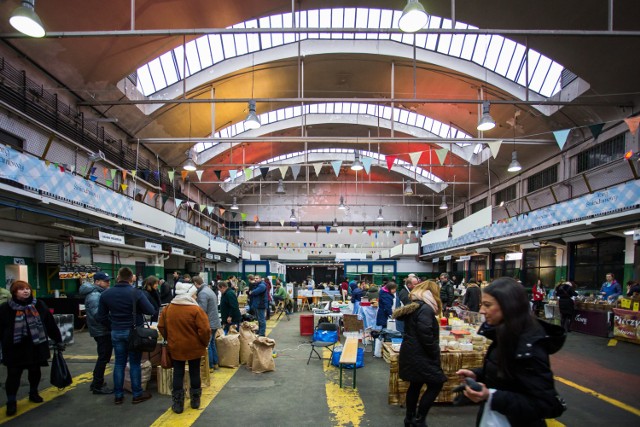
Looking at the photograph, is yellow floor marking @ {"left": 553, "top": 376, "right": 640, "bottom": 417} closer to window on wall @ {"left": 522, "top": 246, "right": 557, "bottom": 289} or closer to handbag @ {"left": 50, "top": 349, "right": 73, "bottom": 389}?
handbag @ {"left": 50, "top": 349, "right": 73, "bottom": 389}

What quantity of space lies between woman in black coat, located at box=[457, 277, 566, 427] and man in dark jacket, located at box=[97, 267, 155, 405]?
4226mm

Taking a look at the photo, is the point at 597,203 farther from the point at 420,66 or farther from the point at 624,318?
the point at 420,66

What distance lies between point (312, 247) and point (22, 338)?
2884cm

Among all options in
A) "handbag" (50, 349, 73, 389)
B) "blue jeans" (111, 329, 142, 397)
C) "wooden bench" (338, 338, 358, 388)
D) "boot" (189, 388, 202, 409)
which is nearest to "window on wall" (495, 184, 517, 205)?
"wooden bench" (338, 338, 358, 388)

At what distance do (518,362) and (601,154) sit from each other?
1511 centimetres

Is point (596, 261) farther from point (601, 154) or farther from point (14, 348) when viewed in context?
point (14, 348)

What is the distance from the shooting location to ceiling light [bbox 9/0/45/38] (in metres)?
4.71

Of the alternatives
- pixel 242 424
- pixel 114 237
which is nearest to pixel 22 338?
pixel 242 424

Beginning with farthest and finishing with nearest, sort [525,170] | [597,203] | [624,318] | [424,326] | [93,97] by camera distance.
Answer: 1. [525,170]
2. [93,97]
3. [597,203]
4. [624,318]
5. [424,326]

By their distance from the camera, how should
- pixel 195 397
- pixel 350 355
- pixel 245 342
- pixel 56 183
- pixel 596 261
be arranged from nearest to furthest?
pixel 195 397 → pixel 350 355 → pixel 245 342 → pixel 56 183 → pixel 596 261


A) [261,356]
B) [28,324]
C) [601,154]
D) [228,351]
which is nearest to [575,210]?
[601,154]

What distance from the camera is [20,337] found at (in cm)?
450

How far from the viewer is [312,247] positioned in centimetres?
3319

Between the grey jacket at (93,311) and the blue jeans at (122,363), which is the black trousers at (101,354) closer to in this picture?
the grey jacket at (93,311)
